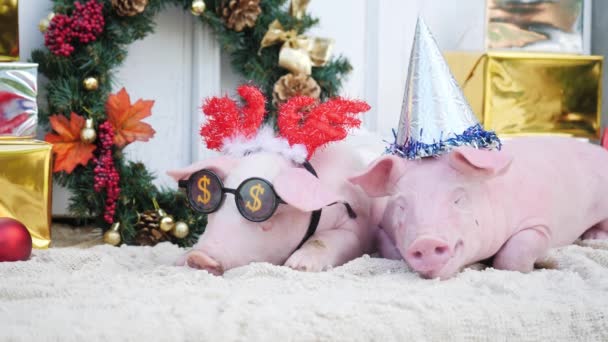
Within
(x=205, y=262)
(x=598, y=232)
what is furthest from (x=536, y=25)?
(x=205, y=262)

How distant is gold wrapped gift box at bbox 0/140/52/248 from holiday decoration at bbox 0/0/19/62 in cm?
25

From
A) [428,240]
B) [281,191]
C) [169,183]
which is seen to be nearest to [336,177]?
[281,191]

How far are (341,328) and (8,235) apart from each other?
658mm

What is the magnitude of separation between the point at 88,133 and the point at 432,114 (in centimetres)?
86

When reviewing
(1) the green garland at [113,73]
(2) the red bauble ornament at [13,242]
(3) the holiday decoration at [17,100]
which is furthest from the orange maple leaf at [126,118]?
(2) the red bauble ornament at [13,242]

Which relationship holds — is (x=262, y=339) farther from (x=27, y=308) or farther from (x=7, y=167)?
(x=7, y=167)

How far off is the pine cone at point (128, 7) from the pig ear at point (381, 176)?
82 centimetres

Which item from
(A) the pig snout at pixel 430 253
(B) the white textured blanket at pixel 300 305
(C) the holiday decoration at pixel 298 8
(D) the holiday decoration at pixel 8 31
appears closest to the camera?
(B) the white textured blanket at pixel 300 305

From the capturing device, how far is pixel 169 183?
2029mm

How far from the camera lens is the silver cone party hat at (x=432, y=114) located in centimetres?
122

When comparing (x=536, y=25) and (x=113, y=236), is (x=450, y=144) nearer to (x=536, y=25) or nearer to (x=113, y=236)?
(x=113, y=236)

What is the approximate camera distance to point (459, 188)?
3.79ft

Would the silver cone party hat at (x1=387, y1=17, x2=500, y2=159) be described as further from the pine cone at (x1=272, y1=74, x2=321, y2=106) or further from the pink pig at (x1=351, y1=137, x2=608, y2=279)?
the pine cone at (x1=272, y1=74, x2=321, y2=106)

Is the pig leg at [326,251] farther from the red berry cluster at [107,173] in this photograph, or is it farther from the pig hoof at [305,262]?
the red berry cluster at [107,173]
